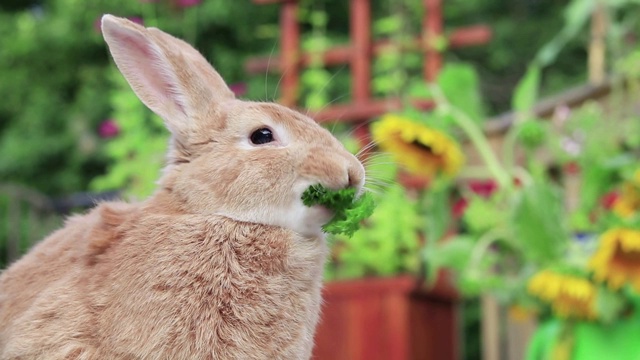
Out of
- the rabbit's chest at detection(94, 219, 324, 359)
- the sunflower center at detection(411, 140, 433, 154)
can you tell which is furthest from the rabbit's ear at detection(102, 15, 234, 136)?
the sunflower center at detection(411, 140, 433, 154)

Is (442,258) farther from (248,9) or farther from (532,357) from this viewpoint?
(248,9)

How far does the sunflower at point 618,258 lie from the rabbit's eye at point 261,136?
1.11 meters

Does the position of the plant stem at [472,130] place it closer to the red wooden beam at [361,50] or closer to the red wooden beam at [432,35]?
the red wooden beam at [432,35]

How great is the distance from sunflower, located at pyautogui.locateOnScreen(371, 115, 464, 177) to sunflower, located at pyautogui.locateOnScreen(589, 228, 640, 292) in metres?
0.52

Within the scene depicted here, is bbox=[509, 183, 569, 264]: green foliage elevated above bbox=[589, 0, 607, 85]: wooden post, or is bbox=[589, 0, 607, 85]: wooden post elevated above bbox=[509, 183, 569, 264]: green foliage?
bbox=[589, 0, 607, 85]: wooden post

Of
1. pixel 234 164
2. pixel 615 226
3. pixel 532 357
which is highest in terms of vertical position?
pixel 615 226

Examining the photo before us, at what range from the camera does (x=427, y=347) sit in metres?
3.26

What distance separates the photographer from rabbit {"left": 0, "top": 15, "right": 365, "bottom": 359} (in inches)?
38.3

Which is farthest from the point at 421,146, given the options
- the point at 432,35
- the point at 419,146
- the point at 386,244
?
the point at 432,35

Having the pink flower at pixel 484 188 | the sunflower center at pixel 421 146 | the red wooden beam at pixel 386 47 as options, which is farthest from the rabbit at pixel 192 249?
the red wooden beam at pixel 386 47

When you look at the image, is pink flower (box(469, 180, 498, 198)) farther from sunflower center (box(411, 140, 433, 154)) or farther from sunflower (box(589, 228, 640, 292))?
sunflower (box(589, 228, 640, 292))

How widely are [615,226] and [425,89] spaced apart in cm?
86

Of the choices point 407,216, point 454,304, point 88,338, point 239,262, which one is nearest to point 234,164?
point 239,262

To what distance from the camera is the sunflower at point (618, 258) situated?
187 cm
